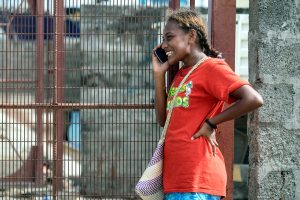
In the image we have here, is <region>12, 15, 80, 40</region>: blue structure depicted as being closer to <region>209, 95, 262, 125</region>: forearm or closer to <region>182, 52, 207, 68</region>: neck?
<region>182, 52, 207, 68</region>: neck

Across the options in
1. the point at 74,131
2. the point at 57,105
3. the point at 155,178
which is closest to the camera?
the point at 155,178

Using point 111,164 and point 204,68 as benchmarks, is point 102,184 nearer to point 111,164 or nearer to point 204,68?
point 111,164

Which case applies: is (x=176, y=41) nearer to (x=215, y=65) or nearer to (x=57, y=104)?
(x=215, y=65)

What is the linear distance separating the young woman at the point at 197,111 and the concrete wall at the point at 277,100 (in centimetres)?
77

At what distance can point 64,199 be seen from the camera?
4770 mm

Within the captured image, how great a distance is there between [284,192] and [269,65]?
2.97 ft

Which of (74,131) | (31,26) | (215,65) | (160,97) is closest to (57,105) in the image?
(74,131)

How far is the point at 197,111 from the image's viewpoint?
3672 mm

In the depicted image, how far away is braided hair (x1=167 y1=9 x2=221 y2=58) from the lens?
3811mm

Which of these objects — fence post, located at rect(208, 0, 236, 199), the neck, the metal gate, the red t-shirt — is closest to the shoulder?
the red t-shirt

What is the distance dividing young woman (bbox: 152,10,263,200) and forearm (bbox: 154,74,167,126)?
20 centimetres

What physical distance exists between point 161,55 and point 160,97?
291mm

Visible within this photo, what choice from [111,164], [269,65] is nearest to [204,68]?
[269,65]

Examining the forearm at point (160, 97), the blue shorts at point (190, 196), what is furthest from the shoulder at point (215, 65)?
the blue shorts at point (190, 196)
